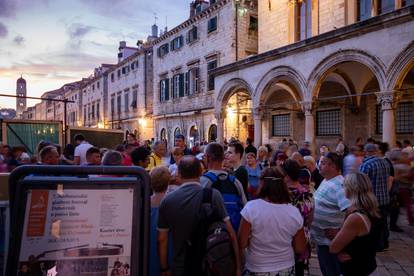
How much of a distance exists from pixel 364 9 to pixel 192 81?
13.1 metres

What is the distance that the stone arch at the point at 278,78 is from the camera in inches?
521

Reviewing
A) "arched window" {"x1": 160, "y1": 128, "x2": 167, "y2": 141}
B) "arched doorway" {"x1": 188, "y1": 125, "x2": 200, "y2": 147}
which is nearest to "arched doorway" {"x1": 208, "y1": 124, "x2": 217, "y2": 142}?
"arched doorway" {"x1": 188, "y1": 125, "x2": 200, "y2": 147}

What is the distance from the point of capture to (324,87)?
17344 mm

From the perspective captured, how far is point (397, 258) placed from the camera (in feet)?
18.6

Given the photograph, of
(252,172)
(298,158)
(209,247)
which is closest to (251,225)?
(209,247)

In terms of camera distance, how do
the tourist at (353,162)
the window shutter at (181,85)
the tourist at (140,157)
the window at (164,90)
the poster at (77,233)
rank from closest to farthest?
the poster at (77,233)
the tourist at (140,157)
the tourist at (353,162)
the window shutter at (181,85)
the window at (164,90)

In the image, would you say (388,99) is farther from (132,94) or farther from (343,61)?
(132,94)

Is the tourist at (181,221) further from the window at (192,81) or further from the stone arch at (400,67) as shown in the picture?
the window at (192,81)

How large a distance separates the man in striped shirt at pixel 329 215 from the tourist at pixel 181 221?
124 cm

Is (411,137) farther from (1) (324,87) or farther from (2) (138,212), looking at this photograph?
(2) (138,212)

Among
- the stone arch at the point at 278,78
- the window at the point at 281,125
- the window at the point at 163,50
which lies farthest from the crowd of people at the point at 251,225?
the window at the point at 163,50

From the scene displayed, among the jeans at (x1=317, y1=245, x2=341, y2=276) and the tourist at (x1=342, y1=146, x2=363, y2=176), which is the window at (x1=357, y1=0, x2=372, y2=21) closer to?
the tourist at (x1=342, y1=146, x2=363, y2=176)

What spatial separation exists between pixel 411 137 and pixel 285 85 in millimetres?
6187

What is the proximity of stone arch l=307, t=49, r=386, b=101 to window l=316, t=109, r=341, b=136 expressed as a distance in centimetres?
431
